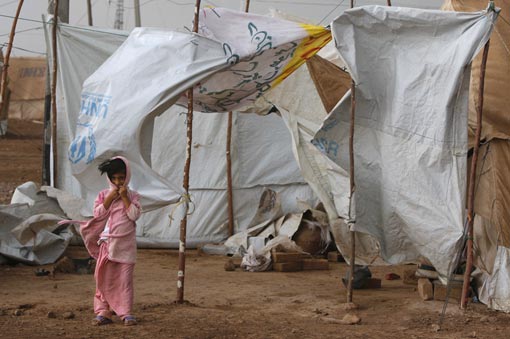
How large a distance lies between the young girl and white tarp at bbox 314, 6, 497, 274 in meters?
1.73

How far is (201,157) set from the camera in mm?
10930

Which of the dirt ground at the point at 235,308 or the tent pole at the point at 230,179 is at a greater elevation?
the tent pole at the point at 230,179

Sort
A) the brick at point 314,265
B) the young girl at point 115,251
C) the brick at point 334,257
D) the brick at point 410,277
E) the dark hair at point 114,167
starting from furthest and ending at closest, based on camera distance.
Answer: the brick at point 334,257
the brick at point 314,265
the brick at point 410,277
the young girl at point 115,251
the dark hair at point 114,167

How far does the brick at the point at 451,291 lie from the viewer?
7.01 meters

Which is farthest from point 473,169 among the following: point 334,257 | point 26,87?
point 26,87

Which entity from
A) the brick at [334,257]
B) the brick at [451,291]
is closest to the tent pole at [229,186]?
the brick at [334,257]

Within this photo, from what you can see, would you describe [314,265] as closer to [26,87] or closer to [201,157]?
[201,157]

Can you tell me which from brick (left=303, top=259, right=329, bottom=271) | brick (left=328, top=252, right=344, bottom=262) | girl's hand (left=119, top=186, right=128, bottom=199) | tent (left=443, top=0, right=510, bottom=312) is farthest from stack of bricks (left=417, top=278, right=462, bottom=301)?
brick (left=328, top=252, right=344, bottom=262)

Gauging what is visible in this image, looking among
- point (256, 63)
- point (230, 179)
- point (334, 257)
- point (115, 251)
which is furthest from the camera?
point (230, 179)

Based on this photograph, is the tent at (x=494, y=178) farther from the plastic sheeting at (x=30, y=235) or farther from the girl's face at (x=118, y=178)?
the plastic sheeting at (x=30, y=235)

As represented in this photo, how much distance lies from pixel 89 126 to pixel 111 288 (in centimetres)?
115

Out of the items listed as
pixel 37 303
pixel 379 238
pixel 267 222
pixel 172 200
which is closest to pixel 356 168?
pixel 379 238

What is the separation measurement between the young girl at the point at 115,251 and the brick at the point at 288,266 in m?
3.20

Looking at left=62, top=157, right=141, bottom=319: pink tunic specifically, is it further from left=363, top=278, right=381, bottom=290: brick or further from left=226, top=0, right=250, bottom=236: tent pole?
left=226, top=0, right=250, bottom=236: tent pole
